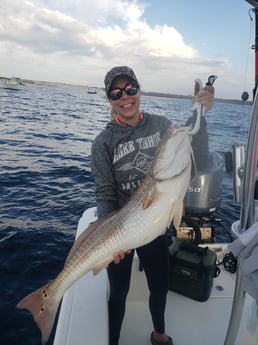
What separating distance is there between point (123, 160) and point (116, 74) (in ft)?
2.62

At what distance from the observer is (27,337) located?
15.0 ft

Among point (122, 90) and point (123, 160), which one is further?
point (123, 160)

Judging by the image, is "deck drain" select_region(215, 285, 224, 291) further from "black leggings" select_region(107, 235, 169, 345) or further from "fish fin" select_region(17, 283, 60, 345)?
"fish fin" select_region(17, 283, 60, 345)

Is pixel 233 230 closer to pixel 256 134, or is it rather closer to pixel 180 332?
pixel 256 134

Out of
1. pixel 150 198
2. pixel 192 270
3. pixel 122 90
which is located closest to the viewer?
pixel 150 198

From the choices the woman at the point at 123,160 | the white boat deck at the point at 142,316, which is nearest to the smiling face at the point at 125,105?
the woman at the point at 123,160

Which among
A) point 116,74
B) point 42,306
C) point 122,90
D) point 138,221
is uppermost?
point 116,74

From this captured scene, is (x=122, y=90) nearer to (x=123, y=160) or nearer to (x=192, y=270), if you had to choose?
(x=123, y=160)

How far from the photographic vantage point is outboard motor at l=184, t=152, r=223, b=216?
5.16 metres

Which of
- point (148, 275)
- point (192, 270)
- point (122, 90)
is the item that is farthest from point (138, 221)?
point (192, 270)

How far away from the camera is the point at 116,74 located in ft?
9.68

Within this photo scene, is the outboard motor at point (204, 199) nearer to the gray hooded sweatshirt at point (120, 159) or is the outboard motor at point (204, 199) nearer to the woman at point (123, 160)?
the woman at point (123, 160)

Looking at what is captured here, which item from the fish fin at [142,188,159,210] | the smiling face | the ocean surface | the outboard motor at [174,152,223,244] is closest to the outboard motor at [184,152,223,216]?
the outboard motor at [174,152,223,244]

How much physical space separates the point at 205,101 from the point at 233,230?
42.7 inches
